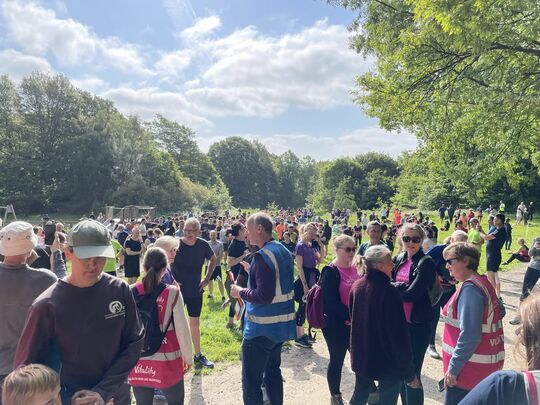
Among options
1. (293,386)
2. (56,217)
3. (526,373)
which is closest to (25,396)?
(526,373)

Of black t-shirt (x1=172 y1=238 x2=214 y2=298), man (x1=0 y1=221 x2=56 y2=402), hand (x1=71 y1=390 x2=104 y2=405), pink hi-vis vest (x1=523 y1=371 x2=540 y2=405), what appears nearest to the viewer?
pink hi-vis vest (x1=523 y1=371 x2=540 y2=405)

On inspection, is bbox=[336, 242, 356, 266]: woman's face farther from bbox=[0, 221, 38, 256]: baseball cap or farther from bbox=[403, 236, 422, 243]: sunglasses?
bbox=[0, 221, 38, 256]: baseball cap

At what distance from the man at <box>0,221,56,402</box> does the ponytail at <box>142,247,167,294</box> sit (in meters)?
0.69

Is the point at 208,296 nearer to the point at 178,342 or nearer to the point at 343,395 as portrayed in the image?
the point at 343,395

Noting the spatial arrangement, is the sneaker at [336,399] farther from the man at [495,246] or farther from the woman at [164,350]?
the man at [495,246]

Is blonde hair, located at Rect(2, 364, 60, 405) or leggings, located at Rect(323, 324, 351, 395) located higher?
blonde hair, located at Rect(2, 364, 60, 405)

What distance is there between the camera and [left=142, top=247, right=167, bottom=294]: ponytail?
10.0 feet

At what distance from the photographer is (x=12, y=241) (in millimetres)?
2824

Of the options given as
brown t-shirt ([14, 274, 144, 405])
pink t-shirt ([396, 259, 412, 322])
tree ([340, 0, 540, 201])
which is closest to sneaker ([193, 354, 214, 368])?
pink t-shirt ([396, 259, 412, 322])

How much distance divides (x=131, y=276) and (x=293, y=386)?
5886mm

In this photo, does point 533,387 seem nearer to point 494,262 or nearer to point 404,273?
point 404,273

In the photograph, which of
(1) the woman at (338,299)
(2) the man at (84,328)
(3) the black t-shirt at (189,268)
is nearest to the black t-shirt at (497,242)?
(1) the woman at (338,299)

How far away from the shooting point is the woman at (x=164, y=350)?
9.98 feet

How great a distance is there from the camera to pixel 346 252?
3893 mm
